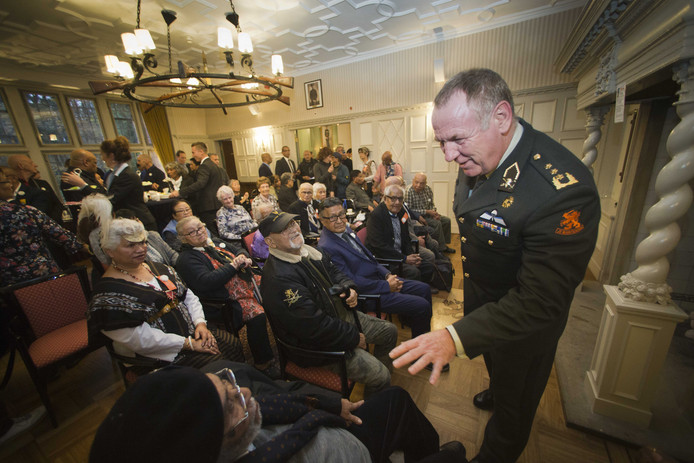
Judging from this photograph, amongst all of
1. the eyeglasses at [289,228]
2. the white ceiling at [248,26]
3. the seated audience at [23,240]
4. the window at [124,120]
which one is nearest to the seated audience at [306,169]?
the white ceiling at [248,26]

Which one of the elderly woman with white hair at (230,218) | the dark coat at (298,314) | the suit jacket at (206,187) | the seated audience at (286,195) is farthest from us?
the seated audience at (286,195)

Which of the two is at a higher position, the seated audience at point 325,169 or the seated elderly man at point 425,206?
the seated audience at point 325,169

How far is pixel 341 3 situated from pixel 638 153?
4.07m

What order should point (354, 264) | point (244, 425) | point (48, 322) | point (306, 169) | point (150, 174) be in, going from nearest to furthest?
point (244, 425) → point (48, 322) → point (354, 264) → point (150, 174) → point (306, 169)

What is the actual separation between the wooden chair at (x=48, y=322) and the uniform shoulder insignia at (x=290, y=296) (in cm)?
145

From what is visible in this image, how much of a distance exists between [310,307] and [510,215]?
108 cm

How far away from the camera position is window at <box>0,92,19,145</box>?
18.6 ft

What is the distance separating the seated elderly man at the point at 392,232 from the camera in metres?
2.75

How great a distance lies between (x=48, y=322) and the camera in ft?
6.31

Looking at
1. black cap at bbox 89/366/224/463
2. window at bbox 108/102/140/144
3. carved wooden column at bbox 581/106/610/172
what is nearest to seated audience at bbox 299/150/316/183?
carved wooden column at bbox 581/106/610/172

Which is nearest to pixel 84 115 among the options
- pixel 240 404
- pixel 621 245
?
pixel 240 404

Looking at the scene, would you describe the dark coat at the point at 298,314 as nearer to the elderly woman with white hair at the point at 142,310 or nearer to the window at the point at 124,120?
the elderly woman with white hair at the point at 142,310

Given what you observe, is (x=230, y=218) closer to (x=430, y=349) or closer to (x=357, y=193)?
(x=357, y=193)

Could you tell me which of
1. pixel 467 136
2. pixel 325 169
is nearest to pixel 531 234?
pixel 467 136
